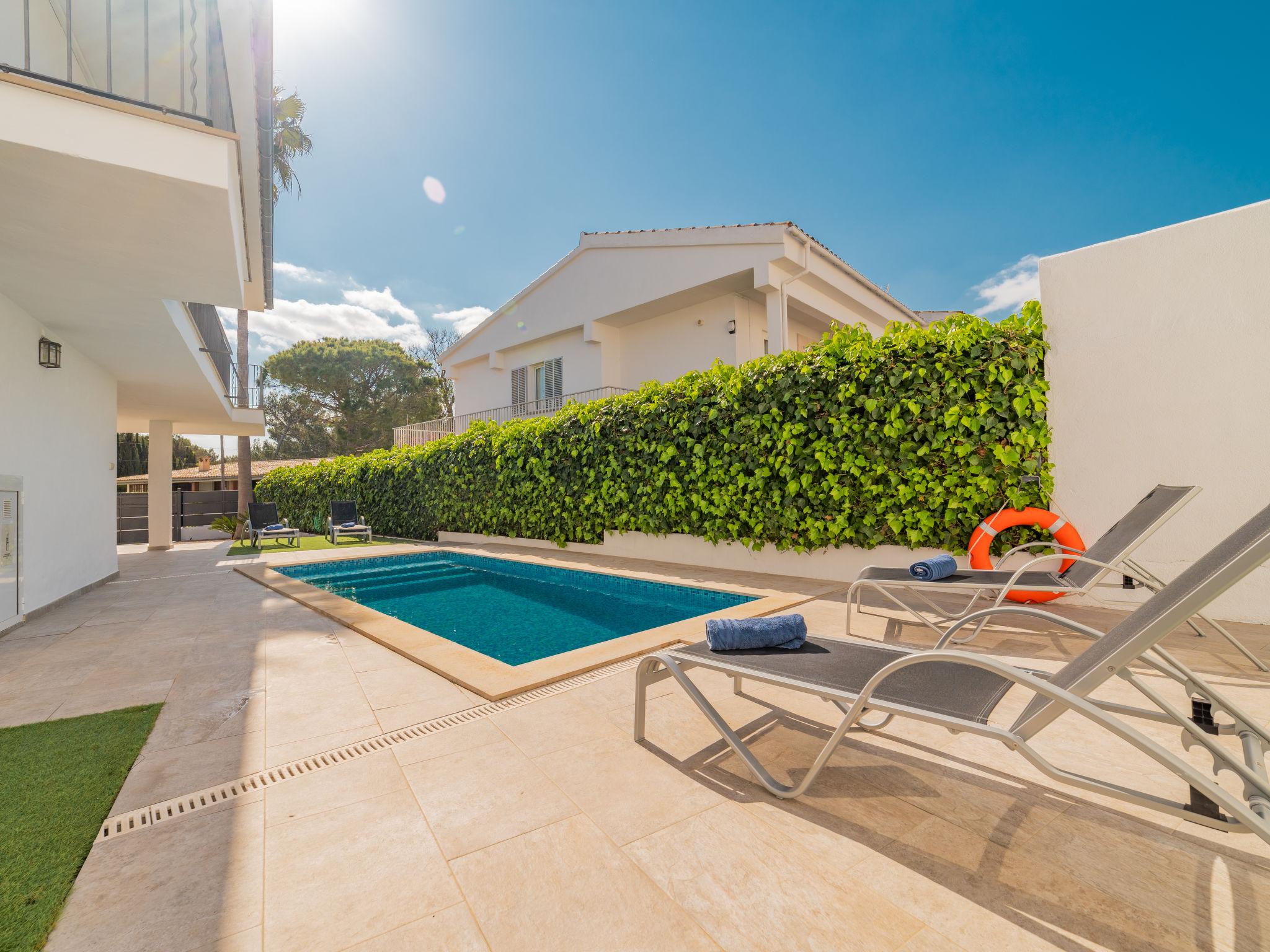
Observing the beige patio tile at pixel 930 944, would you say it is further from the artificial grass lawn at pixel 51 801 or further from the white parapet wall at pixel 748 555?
the white parapet wall at pixel 748 555

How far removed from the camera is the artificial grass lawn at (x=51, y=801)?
1.67 metres

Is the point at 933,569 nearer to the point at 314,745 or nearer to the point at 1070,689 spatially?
the point at 1070,689

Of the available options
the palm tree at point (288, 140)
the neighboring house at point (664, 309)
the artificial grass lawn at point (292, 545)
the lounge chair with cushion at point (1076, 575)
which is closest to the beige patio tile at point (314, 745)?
the lounge chair with cushion at point (1076, 575)

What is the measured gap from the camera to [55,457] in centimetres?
667

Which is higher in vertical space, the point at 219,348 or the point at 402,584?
the point at 219,348

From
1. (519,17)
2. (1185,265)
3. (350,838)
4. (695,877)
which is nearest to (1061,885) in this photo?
(695,877)

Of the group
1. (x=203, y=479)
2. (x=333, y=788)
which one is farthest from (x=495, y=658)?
(x=203, y=479)

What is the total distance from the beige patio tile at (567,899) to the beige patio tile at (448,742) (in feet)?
2.68

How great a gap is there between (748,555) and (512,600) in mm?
3547

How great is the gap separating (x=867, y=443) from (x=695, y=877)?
577 centimetres

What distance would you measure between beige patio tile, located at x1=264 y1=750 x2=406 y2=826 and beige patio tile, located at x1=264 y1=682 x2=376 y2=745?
18.3 inches

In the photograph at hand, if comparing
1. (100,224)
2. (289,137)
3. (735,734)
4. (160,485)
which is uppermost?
(289,137)

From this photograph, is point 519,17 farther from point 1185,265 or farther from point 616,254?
point 1185,265

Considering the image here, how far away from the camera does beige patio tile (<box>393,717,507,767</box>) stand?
8.46 ft
